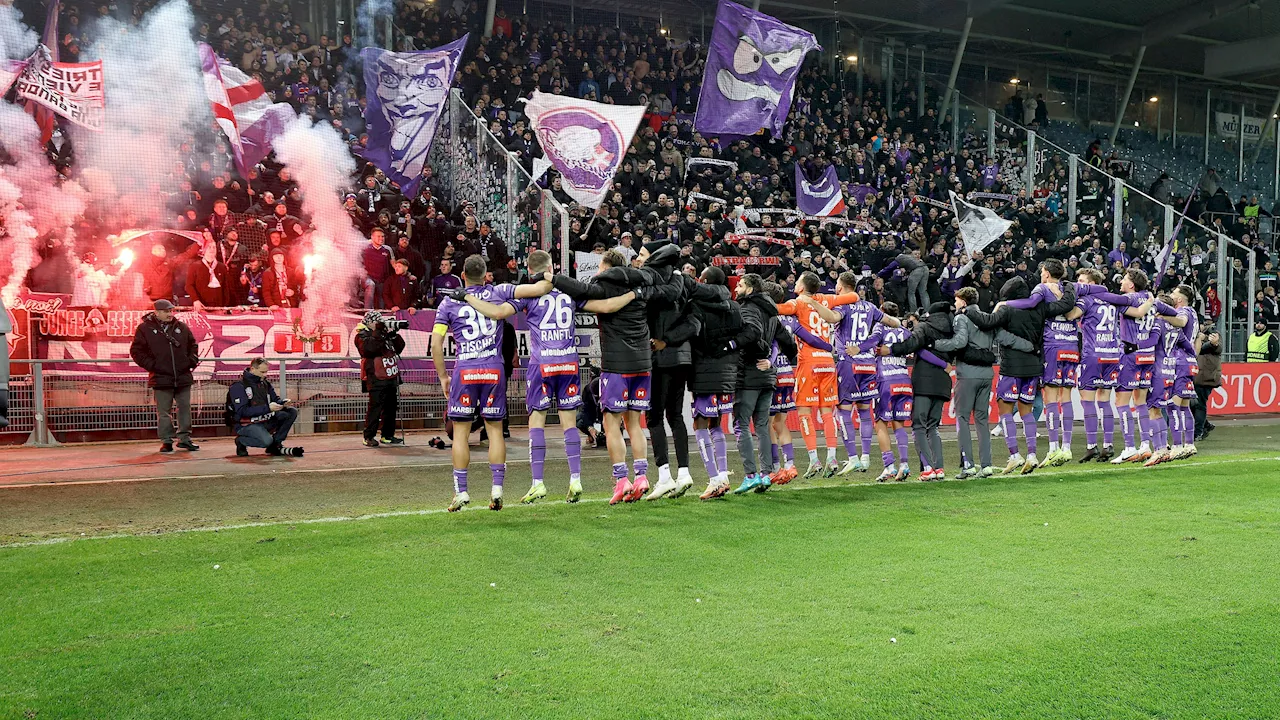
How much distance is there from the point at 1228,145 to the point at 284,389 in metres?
40.4

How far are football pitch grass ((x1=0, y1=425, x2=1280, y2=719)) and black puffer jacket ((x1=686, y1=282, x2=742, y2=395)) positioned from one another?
123 centimetres

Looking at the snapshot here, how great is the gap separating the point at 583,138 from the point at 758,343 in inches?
382

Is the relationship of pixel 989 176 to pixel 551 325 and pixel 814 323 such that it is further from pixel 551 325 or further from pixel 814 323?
pixel 551 325

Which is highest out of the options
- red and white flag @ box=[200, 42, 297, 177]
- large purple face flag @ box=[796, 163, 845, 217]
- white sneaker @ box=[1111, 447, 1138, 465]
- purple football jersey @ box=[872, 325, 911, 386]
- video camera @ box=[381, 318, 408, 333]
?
red and white flag @ box=[200, 42, 297, 177]

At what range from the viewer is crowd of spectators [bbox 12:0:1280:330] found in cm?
1794

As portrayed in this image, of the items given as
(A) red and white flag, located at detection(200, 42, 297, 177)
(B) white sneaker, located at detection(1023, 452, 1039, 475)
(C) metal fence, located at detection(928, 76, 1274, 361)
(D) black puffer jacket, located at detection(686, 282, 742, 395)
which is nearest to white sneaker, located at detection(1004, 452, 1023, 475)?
(B) white sneaker, located at detection(1023, 452, 1039, 475)

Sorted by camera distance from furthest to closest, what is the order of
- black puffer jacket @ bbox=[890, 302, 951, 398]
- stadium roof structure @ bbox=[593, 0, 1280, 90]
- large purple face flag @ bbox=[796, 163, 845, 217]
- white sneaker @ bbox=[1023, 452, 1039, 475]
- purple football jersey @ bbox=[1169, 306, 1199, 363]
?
stadium roof structure @ bbox=[593, 0, 1280, 90]
large purple face flag @ bbox=[796, 163, 845, 217]
purple football jersey @ bbox=[1169, 306, 1199, 363]
white sneaker @ bbox=[1023, 452, 1039, 475]
black puffer jacket @ bbox=[890, 302, 951, 398]

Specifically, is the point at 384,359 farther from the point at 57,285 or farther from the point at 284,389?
the point at 57,285

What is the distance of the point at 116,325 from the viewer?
15.7 meters

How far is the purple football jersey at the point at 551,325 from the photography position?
884 cm

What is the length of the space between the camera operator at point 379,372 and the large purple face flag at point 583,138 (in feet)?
16.4

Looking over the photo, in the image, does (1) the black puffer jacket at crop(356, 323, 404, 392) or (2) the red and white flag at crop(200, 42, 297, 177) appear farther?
(2) the red and white flag at crop(200, 42, 297, 177)

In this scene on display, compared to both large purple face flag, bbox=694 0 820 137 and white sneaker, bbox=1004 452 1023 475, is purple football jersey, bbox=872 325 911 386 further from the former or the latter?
large purple face flag, bbox=694 0 820 137

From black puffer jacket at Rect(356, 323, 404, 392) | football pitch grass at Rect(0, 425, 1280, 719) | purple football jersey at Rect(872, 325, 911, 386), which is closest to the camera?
football pitch grass at Rect(0, 425, 1280, 719)
